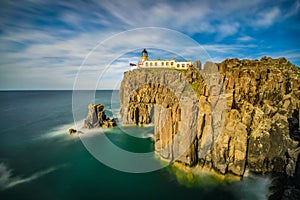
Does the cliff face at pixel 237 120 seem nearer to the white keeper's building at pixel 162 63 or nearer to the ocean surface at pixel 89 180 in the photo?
the ocean surface at pixel 89 180

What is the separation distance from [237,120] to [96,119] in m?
39.5

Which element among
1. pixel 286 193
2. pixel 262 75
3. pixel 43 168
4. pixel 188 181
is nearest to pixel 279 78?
pixel 262 75

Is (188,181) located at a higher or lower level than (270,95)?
lower

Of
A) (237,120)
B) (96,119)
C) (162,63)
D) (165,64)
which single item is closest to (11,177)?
(96,119)

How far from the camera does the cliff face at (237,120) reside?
23.1 meters

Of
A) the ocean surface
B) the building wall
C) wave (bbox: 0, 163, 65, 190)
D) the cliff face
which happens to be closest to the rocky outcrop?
the ocean surface

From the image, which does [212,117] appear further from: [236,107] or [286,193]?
[286,193]

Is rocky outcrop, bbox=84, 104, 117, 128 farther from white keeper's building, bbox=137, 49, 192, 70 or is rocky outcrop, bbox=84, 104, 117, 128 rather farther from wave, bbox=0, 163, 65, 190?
white keeper's building, bbox=137, 49, 192, 70

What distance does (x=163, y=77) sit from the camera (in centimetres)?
5116

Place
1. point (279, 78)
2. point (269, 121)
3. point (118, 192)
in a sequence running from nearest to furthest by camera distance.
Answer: point (118, 192)
point (269, 121)
point (279, 78)

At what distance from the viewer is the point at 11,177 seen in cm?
Answer: 2486

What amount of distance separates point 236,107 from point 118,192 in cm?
2245

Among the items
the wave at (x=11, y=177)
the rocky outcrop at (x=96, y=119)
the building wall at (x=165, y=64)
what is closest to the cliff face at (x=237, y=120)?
the wave at (x=11, y=177)

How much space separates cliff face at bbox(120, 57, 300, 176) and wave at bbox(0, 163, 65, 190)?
2015 cm
